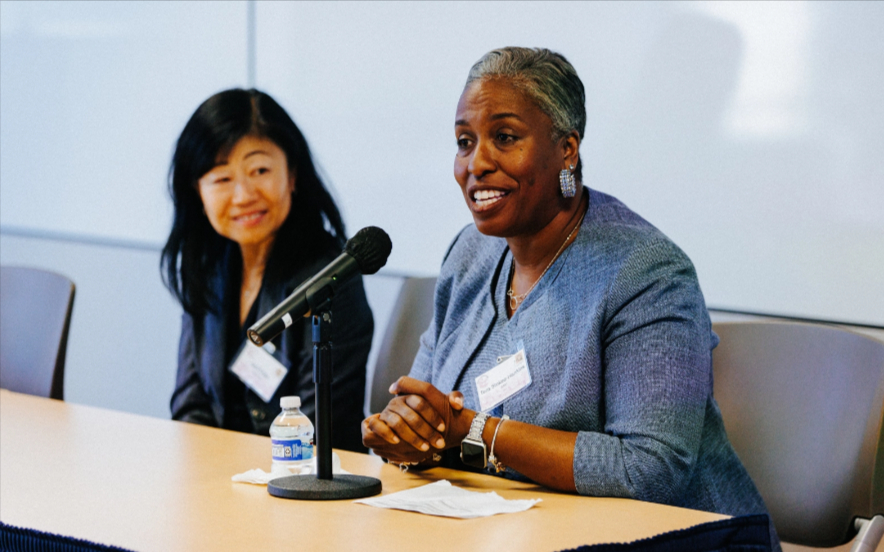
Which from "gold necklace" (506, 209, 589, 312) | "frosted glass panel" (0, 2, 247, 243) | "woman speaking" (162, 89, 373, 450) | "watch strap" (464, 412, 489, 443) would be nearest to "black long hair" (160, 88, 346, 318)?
"woman speaking" (162, 89, 373, 450)

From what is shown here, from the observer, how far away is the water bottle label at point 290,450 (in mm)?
1729

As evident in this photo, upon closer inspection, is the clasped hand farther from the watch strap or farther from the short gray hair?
the short gray hair

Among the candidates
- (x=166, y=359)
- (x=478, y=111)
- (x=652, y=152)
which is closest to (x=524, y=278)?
(x=478, y=111)

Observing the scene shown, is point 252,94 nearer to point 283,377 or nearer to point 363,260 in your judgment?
point 283,377

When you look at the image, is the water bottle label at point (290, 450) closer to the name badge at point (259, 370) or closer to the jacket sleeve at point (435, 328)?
the jacket sleeve at point (435, 328)

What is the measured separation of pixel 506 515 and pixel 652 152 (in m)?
1.68

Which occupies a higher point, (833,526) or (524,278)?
(524,278)

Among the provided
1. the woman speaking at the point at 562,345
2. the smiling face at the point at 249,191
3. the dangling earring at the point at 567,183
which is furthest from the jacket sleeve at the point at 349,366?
the dangling earring at the point at 567,183

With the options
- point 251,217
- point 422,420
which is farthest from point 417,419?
point 251,217

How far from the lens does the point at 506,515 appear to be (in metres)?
1.52

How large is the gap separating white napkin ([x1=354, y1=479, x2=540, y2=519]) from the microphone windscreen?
1.27ft

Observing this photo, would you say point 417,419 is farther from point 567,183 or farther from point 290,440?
point 567,183

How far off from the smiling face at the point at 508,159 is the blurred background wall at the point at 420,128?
108 cm

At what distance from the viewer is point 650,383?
1.66 metres
